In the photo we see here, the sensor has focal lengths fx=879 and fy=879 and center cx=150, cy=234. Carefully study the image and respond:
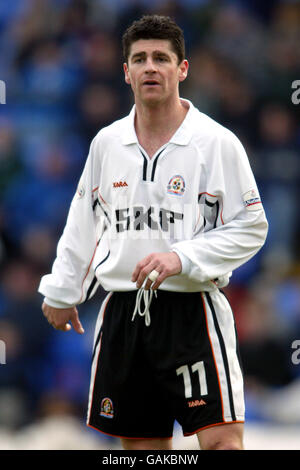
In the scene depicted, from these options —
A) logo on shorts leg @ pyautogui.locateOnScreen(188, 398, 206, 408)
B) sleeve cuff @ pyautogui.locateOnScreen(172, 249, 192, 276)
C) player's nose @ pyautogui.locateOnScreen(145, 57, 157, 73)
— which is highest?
player's nose @ pyautogui.locateOnScreen(145, 57, 157, 73)

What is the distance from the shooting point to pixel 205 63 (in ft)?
25.6

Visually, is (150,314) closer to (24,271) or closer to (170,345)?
(170,345)

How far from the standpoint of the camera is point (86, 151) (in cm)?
754

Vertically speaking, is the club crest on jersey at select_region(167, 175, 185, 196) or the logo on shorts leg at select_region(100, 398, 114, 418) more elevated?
the club crest on jersey at select_region(167, 175, 185, 196)

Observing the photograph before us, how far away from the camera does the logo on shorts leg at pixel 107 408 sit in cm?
400

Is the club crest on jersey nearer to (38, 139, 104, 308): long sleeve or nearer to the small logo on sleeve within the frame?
the small logo on sleeve

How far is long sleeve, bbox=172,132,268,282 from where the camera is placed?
3.85 metres

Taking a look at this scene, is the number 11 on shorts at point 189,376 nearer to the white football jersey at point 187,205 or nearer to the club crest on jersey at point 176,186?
the white football jersey at point 187,205

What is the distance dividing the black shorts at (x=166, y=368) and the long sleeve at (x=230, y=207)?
0.23 metres

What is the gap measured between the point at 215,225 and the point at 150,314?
497mm

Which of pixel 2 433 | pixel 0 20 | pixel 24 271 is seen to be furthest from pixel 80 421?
pixel 0 20

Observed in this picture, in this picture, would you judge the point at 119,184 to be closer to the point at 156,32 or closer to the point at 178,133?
the point at 178,133

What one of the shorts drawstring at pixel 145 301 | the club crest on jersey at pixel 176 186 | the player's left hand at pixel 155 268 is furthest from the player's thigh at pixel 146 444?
the club crest on jersey at pixel 176 186

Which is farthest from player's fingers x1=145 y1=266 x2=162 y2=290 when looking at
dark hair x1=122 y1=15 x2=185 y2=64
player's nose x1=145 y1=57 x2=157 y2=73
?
dark hair x1=122 y1=15 x2=185 y2=64
